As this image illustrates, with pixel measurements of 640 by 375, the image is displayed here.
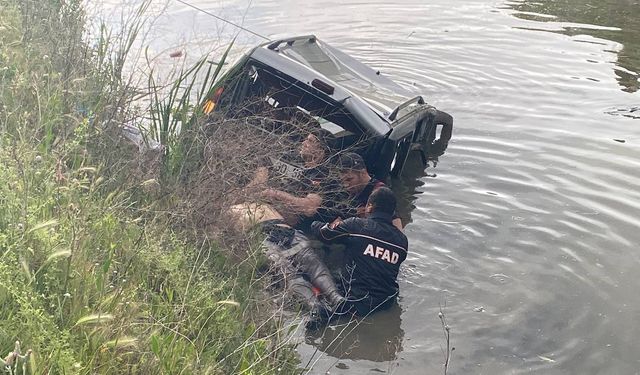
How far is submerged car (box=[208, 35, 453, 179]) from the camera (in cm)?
700

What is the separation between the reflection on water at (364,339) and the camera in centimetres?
557

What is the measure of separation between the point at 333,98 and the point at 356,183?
0.88m

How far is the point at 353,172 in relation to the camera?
679 centimetres

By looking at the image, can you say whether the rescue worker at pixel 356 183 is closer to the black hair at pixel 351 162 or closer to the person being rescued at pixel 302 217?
the black hair at pixel 351 162

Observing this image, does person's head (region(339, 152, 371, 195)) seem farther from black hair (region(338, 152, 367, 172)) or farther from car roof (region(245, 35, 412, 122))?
car roof (region(245, 35, 412, 122))

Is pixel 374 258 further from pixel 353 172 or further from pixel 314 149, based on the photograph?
pixel 314 149

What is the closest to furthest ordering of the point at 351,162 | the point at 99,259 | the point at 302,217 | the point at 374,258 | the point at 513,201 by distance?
the point at 99,259 → the point at 374,258 → the point at 302,217 → the point at 351,162 → the point at 513,201

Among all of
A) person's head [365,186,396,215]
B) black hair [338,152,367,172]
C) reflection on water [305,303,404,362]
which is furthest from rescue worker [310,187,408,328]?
black hair [338,152,367,172]

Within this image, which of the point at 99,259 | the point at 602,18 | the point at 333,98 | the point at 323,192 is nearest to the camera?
the point at 99,259

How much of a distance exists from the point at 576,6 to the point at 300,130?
13.5m

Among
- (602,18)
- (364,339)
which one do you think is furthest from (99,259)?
(602,18)

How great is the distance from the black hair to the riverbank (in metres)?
1.98

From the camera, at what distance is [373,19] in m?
16.7

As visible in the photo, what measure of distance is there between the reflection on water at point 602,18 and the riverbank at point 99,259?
9791 mm
